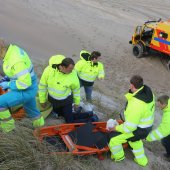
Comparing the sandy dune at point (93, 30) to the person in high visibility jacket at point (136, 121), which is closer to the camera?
the person in high visibility jacket at point (136, 121)

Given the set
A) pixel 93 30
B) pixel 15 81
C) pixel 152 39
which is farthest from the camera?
pixel 93 30

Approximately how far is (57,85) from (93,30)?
33.2 feet

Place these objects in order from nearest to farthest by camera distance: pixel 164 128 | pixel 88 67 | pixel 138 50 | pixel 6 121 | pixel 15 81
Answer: pixel 15 81
pixel 6 121
pixel 164 128
pixel 88 67
pixel 138 50

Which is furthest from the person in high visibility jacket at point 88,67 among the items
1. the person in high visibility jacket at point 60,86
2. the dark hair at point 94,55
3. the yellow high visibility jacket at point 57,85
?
the yellow high visibility jacket at point 57,85

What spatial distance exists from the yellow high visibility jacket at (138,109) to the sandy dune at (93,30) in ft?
14.1

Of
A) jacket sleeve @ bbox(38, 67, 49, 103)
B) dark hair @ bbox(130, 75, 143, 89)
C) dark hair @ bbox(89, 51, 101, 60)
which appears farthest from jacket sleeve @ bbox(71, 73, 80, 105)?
dark hair @ bbox(89, 51, 101, 60)

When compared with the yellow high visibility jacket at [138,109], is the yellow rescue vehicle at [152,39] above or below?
below

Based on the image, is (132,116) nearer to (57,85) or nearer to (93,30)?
(57,85)

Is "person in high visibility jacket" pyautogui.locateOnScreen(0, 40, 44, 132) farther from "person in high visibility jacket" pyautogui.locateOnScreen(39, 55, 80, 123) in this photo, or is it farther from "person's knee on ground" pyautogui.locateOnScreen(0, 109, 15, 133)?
"person in high visibility jacket" pyautogui.locateOnScreen(39, 55, 80, 123)

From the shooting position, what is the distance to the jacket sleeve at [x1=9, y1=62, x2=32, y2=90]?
188 inches

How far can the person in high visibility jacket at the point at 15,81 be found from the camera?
15.8 feet

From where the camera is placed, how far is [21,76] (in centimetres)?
480

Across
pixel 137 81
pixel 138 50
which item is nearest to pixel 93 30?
pixel 138 50

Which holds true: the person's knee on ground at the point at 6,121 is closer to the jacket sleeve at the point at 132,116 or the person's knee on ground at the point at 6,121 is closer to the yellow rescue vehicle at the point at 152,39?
the jacket sleeve at the point at 132,116
